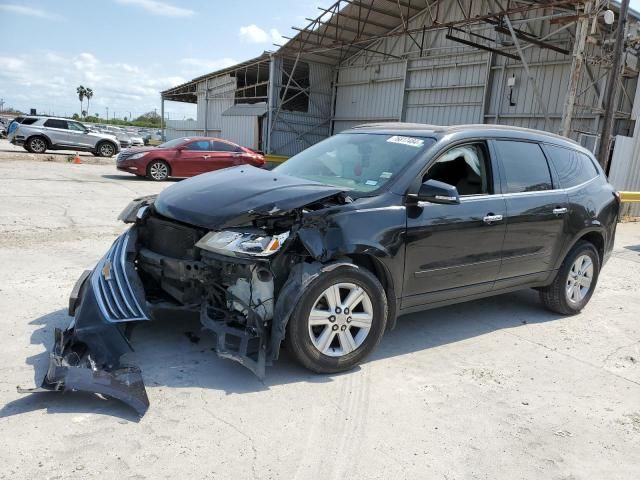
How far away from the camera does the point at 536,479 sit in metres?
2.64

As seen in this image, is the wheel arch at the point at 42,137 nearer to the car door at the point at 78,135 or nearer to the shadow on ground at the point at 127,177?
the car door at the point at 78,135

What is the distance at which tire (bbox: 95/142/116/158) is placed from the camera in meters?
23.6

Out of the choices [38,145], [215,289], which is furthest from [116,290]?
[38,145]

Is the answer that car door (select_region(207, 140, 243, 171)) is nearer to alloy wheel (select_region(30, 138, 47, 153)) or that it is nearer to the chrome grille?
alloy wheel (select_region(30, 138, 47, 153))

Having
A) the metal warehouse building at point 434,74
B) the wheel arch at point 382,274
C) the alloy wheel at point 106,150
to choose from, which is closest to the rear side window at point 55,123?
the alloy wheel at point 106,150

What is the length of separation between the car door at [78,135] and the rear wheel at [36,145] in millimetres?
1089

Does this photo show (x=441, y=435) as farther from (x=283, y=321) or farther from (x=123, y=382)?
(x=123, y=382)

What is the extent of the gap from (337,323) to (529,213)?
2.17 metres

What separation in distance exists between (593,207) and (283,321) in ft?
12.0

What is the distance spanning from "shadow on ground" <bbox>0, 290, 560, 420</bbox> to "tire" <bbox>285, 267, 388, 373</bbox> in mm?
162

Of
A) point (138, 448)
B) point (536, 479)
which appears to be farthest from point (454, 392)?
point (138, 448)

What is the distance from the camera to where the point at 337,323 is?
353cm

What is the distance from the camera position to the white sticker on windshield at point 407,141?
13.5 ft

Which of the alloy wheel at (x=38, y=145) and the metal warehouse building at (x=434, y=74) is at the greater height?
the metal warehouse building at (x=434, y=74)
